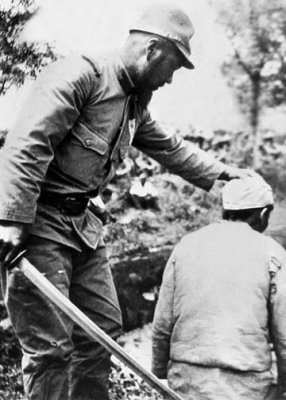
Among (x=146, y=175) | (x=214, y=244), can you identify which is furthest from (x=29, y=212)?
(x=146, y=175)

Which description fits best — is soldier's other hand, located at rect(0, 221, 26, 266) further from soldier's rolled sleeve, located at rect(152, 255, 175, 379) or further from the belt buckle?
soldier's rolled sleeve, located at rect(152, 255, 175, 379)

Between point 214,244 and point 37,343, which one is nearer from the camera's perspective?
point 37,343

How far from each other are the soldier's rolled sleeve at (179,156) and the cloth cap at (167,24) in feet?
1.91

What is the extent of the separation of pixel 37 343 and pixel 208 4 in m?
2.92

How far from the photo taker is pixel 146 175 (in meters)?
4.86

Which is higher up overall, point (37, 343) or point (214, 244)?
point (214, 244)

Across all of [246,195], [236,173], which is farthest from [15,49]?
[246,195]

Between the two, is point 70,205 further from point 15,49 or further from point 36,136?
point 15,49

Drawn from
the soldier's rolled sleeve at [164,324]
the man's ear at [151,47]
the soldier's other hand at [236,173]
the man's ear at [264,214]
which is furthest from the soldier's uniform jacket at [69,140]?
the man's ear at [264,214]

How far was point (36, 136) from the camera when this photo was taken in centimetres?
257

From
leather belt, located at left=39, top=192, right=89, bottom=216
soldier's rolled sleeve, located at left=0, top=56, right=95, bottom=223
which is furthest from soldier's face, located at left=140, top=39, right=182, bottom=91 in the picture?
leather belt, located at left=39, top=192, right=89, bottom=216

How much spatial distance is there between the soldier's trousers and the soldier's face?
0.80 metres

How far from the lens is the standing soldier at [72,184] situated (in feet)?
8.45

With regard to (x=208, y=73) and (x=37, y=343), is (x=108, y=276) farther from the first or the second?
(x=208, y=73)
